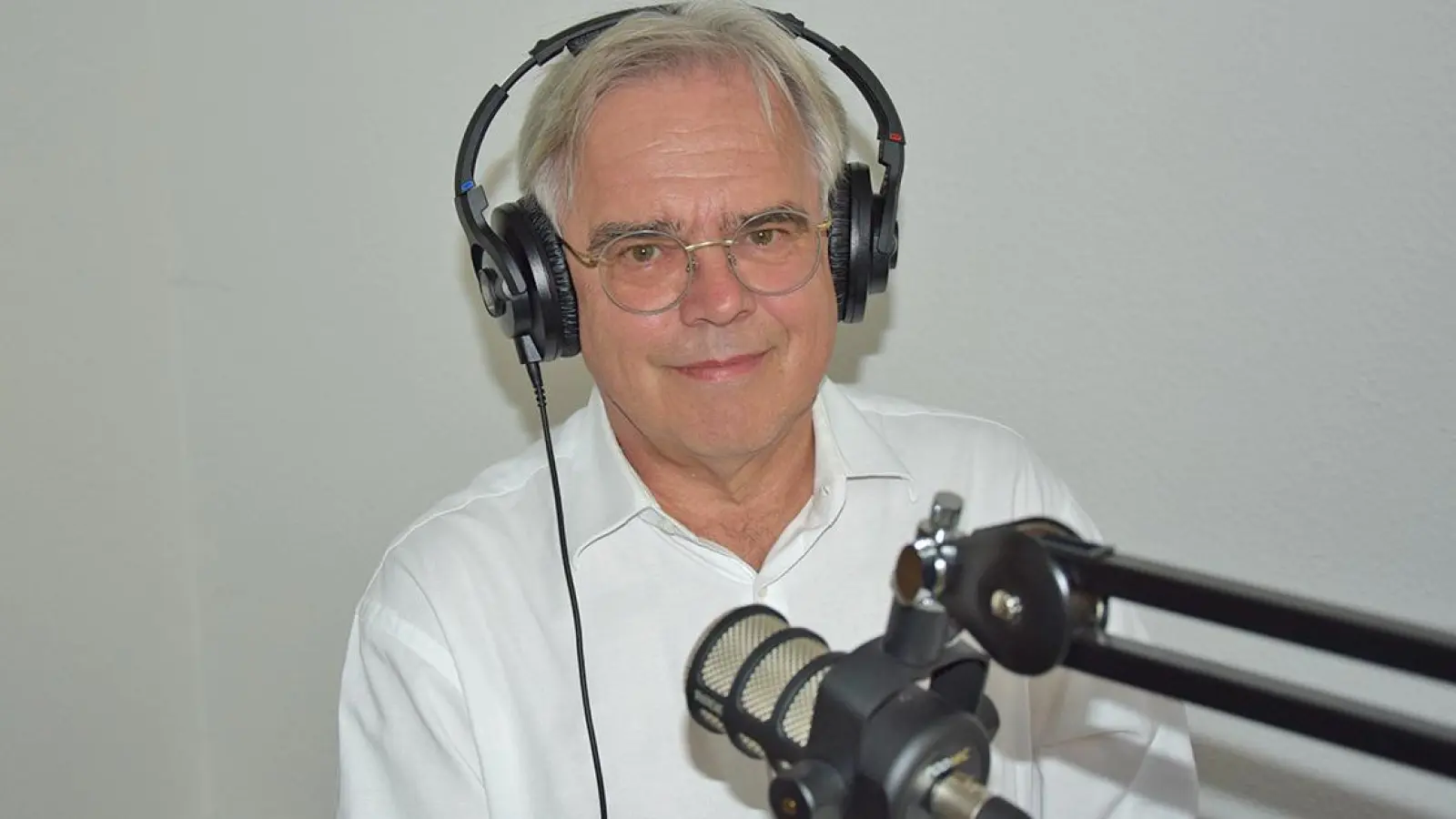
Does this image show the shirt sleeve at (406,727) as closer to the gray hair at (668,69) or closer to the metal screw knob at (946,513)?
the gray hair at (668,69)

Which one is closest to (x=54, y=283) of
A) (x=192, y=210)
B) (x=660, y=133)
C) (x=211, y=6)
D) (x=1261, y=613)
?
(x=192, y=210)

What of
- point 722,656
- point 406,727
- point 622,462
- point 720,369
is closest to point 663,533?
point 622,462

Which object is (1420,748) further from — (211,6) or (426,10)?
(211,6)

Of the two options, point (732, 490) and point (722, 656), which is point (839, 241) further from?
point (722, 656)

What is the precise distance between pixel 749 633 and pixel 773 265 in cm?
60

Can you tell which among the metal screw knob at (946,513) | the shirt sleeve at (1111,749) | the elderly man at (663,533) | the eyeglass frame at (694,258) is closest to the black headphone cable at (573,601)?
the elderly man at (663,533)

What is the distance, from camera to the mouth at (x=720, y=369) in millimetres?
1312

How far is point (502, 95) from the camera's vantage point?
4.31 feet

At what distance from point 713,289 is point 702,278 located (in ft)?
0.06

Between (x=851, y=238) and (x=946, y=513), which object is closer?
(x=946, y=513)

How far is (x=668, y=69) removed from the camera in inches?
52.2

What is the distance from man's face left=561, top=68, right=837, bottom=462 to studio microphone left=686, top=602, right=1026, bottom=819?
1.75 ft

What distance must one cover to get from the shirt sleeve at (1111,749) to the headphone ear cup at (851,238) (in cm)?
42

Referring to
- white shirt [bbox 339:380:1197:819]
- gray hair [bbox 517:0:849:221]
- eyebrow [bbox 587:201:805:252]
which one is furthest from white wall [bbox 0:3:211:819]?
eyebrow [bbox 587:201:805:252]
